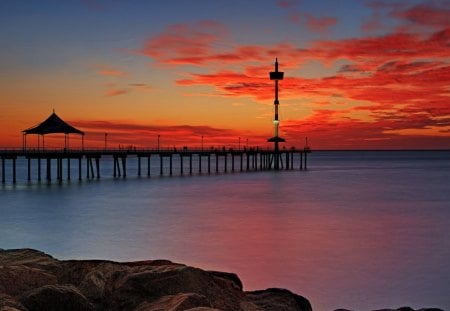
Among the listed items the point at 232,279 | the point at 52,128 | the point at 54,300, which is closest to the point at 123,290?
the point at 54,300

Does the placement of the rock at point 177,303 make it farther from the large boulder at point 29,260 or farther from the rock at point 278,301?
the large boulder at point 29,260

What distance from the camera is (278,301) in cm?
654

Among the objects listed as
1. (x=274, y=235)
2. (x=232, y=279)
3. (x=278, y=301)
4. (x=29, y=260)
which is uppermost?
(x=29, y=260)

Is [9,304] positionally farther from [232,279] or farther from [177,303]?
[232,279]

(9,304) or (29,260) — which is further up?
(9,304)

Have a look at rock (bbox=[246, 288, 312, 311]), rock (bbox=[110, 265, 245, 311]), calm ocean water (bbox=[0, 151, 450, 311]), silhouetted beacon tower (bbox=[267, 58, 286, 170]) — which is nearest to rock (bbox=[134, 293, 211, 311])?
rock (bbox=[110, 265, 245, 311])

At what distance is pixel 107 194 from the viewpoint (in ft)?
138

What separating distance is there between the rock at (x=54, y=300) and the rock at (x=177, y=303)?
646 millimetres

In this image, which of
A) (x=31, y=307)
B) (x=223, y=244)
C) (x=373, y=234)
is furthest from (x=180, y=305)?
(x=373, y=234)

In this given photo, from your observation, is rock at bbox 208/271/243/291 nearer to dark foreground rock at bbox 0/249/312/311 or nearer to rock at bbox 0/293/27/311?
dark foreground rock at bbox 0/249/312/311

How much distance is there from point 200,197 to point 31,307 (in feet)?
117

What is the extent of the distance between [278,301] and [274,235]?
17042 mm

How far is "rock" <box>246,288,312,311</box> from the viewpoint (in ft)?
21.0

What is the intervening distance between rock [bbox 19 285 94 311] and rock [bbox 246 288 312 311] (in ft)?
7.39
